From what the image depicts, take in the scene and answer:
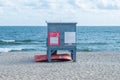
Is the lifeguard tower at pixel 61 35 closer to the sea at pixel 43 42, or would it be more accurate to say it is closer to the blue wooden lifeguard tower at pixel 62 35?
the blue wooden lifeguard tower at pixel 62 35

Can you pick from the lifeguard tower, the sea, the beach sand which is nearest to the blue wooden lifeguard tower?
the lifeguard tower

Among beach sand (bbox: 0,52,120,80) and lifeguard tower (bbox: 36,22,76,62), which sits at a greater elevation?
lifeguard tower (bbox: 36,22,76,62)

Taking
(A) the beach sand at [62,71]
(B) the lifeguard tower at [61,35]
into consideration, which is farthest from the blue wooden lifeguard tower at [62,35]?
(A) the beach sand at [62,71]

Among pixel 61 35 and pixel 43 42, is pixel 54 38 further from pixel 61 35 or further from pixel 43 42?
pixel 43 42

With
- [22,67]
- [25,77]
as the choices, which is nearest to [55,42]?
[22,67]

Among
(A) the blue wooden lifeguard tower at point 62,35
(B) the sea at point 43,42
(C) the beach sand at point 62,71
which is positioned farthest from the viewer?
(B) the sea at point 43,42

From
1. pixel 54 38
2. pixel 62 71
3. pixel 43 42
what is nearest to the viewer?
pixel 62 71

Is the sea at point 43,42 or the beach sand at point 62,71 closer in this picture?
the beach sand at point 62,71

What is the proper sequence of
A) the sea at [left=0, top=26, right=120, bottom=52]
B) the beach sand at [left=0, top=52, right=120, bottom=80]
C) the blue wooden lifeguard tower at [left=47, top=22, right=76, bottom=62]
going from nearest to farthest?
1. the beach sand at [left=0, top=52, right=120, bottom=80]
2. the blue wooden lifeguard tower at [left=47, top=22, right=76, bottom=62]
3. the sea at [left=0, top=26, right=120, bottom=52]

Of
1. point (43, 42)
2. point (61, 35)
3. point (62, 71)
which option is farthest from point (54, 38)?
point (43, 42)

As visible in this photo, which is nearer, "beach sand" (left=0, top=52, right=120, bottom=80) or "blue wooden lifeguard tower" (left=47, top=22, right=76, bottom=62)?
"beach sand" (left=0, top=52, right=120, bottom=80)

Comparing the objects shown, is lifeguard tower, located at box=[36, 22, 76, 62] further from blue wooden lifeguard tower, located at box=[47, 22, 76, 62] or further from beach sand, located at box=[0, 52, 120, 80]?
beach sand, located at box=[0, 52, 120, 80]

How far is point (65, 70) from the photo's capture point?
1167 centimetres

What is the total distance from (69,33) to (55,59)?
129cm
